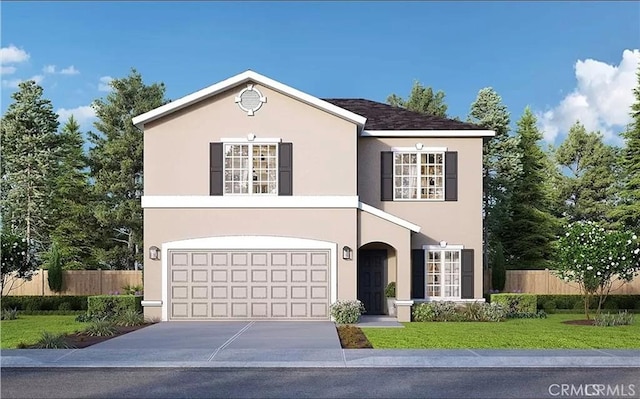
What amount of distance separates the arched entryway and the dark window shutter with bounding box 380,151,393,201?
1769mm

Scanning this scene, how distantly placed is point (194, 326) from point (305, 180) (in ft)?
17.7

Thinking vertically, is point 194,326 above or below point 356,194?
below

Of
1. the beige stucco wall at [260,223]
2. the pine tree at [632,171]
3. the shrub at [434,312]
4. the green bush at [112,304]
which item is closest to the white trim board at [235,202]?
the beige stucco wall at [260,223]

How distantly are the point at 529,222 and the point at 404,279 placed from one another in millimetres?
16314

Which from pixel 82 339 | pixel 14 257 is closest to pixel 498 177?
pixel 14 257

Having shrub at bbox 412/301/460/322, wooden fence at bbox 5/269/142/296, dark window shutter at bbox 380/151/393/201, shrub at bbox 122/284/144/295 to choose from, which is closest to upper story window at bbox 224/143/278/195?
dark window shutter at bbox 380/151/393/201

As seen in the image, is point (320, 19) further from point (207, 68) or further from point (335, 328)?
point (335, 328)

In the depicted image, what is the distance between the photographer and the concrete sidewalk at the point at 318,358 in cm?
1248

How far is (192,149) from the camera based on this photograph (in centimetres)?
2133

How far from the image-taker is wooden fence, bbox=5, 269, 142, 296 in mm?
27466

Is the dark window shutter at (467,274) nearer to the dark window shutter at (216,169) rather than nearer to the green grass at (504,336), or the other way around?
the green grass at (504,336)

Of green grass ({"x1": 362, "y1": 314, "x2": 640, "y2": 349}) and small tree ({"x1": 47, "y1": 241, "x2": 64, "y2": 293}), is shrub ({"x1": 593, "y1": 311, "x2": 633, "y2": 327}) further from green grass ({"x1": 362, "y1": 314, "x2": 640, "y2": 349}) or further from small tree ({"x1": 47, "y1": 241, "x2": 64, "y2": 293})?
small tree ({"x1": 47, "y1": 241, "x2": 64, "y2": 293})

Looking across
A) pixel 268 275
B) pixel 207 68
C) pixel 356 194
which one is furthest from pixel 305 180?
pixel 207 68

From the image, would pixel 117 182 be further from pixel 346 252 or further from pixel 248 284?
pixel 346 252
